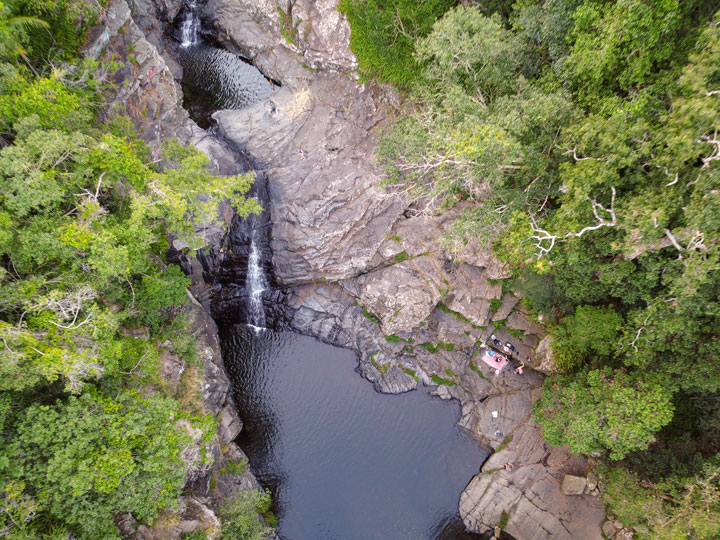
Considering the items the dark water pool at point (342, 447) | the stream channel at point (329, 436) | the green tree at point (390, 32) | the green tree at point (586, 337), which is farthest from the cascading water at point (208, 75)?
the green tree at point (586, 337)

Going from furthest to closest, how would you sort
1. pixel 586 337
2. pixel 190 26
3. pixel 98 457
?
pixel 190 26
pixel 586 337
pixel 98 457

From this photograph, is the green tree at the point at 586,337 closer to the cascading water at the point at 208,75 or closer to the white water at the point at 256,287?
the white water at the point at 256,287

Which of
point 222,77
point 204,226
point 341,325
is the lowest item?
point 341,325

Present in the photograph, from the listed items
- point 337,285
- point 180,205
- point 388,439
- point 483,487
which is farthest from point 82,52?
point 483,487

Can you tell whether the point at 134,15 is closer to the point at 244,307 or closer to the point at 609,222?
the point at 244,307

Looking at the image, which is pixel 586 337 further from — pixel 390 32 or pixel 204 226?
pixel 204 226

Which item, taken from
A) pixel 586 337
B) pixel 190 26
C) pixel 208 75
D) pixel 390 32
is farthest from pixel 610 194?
pixel 190 26
